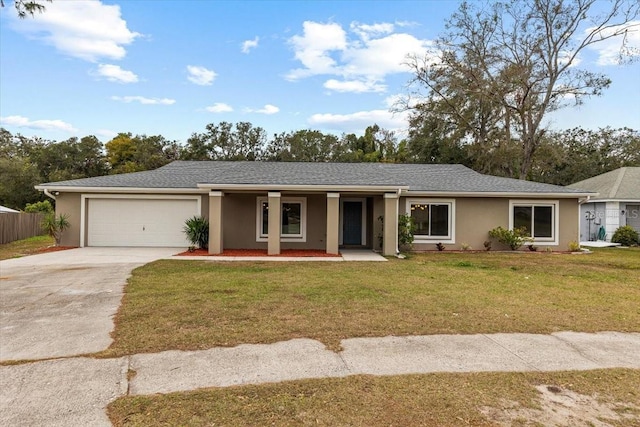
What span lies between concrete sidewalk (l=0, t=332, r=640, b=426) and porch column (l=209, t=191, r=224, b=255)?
8.63 metres

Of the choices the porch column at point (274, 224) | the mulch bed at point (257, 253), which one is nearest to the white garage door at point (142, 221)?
the mulch bed at point (257, 253)

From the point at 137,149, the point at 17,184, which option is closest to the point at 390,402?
the point at 17,184

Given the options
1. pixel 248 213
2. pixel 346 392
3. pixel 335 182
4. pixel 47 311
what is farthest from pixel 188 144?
pixel 346 392

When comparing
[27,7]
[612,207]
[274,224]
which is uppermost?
[27,7]

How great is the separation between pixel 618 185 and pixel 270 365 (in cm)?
2219

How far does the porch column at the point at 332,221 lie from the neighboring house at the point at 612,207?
13720mm

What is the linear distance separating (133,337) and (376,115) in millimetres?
33071

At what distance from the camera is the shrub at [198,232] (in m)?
13.4

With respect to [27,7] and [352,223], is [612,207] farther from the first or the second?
[27,7]

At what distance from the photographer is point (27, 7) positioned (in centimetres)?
916

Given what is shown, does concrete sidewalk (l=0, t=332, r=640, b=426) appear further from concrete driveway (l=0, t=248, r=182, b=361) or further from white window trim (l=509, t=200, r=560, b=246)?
white window trim (l=509, t=200, r=560, b=246)

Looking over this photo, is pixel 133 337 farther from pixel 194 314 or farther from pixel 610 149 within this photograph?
pixel 610 149

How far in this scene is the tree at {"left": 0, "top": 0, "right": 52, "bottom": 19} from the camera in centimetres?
912

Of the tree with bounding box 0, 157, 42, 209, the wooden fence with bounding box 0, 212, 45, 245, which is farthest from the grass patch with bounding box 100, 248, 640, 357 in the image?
the tree with bounding box 0, 157, 42, 209
